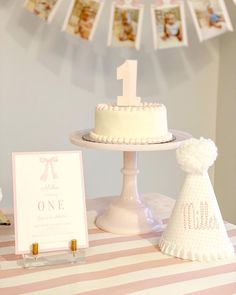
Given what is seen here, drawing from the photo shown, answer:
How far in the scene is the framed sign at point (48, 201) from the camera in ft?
3.12

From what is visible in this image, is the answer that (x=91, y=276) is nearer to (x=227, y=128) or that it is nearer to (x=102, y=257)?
(x=102, y=257)

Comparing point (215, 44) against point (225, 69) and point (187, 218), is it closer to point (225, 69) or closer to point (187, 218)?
point (225, 69)

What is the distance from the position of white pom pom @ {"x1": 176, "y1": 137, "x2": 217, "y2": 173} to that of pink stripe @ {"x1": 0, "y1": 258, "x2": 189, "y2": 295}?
0.68 feet

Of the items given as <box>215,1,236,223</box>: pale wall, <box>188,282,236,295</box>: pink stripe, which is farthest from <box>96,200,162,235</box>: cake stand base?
<box>215,1,236,223</box>: pale wall

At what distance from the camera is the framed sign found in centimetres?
95

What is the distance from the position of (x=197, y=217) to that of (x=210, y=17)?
3.62 ft

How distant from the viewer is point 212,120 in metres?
2.35

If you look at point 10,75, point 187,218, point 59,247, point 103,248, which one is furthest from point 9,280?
point 10,75

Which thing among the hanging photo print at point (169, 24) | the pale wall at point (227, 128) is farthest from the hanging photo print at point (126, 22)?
the pale wall at point (227, 128)

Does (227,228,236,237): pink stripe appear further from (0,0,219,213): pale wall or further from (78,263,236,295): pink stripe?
(0,0,219,213): pale wall

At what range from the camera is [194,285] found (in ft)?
2.89

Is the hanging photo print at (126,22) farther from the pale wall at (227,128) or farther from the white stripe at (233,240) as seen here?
the white stripe at (233,240)

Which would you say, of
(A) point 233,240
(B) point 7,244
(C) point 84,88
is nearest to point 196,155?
(A) point 233,240

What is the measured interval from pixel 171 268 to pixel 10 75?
1.24 meters
